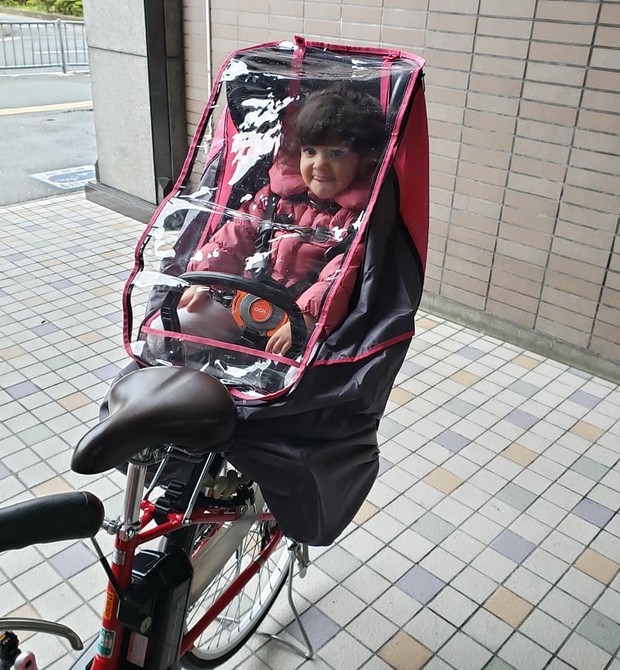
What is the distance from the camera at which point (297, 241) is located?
6.61 feet

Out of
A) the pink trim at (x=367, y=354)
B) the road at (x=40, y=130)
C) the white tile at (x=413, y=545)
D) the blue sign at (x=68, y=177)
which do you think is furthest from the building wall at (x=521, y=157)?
the road at (x=40, y=130)

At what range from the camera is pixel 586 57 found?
134 inches

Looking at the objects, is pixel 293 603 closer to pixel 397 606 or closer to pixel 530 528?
pixel 397 606

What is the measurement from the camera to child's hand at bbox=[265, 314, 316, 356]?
6.06 feet

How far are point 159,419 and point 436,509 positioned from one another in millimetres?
1699

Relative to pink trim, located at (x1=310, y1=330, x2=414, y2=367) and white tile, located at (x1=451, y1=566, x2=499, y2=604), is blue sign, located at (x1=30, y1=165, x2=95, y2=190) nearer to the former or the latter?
white tile, located at (x1=451, y1=566, x2=499, y2=604)

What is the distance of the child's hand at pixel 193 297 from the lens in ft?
6.31

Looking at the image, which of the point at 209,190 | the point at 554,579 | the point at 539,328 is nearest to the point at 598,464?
the point at 554,579

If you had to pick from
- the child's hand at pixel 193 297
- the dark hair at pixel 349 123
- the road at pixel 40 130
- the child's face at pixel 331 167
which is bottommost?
the road at pixel 40 130

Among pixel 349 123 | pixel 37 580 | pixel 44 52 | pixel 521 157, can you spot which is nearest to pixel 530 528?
pixel 349 123

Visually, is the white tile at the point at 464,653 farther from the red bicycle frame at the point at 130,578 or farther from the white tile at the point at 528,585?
the red bicycle frame at the point at 130,578

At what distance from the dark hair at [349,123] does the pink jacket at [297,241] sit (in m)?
0.11

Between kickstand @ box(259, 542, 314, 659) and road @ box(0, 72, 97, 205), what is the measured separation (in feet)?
16.5

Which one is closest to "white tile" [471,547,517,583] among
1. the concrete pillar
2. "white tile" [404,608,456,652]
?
"white tile" [404,608,456,652]
